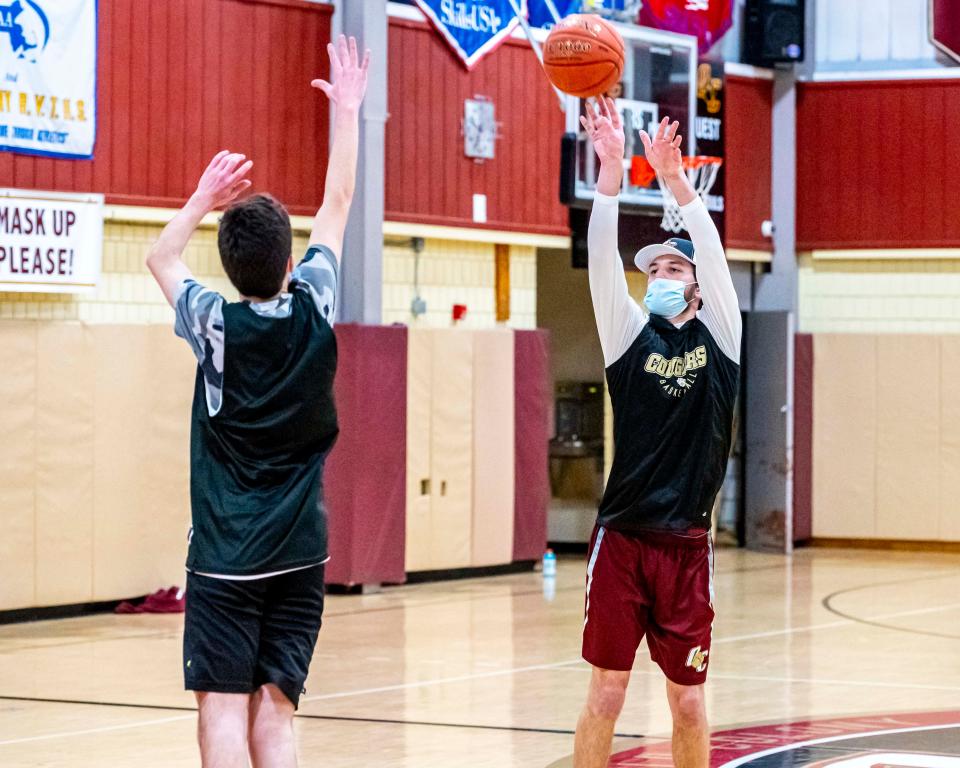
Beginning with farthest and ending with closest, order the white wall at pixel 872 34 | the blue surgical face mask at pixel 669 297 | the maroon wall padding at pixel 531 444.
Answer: the white wall at pixel 872 34 → the maroon wall padding at pixel 531 444 → the blue surgical face mask at pixel 669 297

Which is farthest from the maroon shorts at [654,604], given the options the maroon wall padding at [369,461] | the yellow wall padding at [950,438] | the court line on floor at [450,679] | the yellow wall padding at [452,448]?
the yellow wall padding at [950,438]

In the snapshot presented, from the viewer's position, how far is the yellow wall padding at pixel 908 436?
21.2 metres

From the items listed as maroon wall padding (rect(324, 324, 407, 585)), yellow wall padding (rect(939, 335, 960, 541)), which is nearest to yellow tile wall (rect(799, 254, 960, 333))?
yellow wall padding (rect(939, 335, 960, 541))

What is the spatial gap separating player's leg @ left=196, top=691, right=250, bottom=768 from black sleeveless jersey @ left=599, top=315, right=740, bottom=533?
1912 millimetres

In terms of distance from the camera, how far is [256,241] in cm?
507

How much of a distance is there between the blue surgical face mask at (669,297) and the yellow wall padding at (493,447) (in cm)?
1105

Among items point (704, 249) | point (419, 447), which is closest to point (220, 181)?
point (704, 249)

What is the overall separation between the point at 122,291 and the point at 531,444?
5056mm

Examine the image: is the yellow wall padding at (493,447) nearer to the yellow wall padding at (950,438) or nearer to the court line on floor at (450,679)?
the court line on floor at (450,679)

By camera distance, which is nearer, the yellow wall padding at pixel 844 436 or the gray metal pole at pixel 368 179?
the gray metal pole at pixel 368 179

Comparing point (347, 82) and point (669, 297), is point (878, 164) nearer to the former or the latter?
point (669, 297)

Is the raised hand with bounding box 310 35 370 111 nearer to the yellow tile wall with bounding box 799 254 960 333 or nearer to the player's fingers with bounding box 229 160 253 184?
the player's fingers with bounding box 229 160 253 184

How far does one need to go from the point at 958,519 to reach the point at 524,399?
5.91m

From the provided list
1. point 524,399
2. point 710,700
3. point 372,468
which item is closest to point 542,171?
point 524,399
